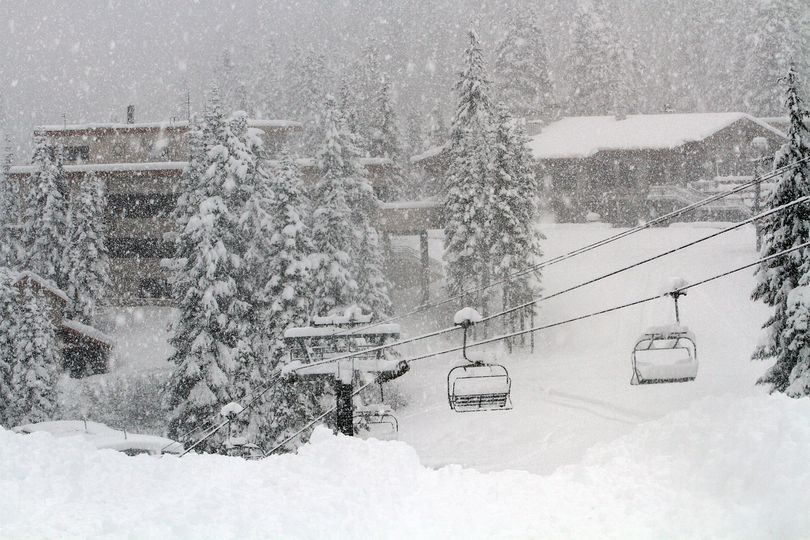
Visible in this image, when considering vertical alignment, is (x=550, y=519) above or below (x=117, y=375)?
above

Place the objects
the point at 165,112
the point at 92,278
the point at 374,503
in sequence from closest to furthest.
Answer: the point at 374,503 < the point at 92,278 < the point at 165,112

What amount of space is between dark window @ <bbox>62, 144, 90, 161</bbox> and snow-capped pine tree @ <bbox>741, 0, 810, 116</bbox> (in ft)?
161

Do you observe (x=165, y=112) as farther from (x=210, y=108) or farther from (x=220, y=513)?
(x=220, y=513)

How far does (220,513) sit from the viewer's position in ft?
29.2

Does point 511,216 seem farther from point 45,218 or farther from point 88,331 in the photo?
point 45,218

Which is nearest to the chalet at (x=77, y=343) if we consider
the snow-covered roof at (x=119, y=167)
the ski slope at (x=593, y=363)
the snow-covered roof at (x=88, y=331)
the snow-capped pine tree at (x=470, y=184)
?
the snow-covered roof at (x=88, y=331)

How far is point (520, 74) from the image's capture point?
64.1 metres

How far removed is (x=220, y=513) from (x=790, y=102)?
16156 mm

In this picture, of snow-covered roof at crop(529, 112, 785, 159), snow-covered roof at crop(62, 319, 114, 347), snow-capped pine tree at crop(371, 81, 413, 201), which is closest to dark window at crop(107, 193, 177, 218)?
snow-covered roof at crop(62, 319, 114, 347)

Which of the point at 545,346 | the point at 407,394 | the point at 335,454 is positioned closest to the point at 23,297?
the point at 407,394

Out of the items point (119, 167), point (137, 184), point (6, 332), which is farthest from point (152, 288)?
point (6, 332)

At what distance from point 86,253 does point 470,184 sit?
22442 mm

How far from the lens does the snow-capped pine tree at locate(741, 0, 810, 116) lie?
56906mm

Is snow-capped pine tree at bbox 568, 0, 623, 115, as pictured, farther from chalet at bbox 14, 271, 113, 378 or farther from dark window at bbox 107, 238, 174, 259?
chalet at bbox 14, 271, 113, 378
